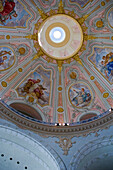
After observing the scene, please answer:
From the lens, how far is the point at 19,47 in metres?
20.0

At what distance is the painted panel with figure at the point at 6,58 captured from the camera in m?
19.3

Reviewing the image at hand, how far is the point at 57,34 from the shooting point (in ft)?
69.7

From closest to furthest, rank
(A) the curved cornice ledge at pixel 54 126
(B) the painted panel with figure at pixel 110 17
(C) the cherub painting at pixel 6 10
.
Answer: (A) the curved cornice ledge at pixel 54 126 < (C) the cherub painting at pixel 6 10 < (B) the painted panel with figure at pixel 110 17

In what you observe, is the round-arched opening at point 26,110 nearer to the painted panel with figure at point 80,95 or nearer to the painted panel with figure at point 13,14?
the painted panel with figure at point 80,95

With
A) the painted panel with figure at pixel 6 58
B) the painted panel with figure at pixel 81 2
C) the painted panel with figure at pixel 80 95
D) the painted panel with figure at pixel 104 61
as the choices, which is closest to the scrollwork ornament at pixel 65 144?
the painted panel with figure at pixel 80 95

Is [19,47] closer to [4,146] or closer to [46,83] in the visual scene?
[46,83]

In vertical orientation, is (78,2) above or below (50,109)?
above

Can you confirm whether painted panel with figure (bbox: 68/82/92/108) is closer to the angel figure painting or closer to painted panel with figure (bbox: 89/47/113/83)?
painted panel with figure (bbox: 89/47/113/83)

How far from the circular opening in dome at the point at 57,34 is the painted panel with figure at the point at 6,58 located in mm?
3734

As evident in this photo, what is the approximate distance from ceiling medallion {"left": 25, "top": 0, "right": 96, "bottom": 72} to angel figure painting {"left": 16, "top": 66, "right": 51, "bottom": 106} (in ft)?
4.12

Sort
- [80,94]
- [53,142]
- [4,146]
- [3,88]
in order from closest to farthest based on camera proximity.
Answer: [4,146] < [53,142] < [3,88] < [80,94]

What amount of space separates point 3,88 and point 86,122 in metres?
6.42

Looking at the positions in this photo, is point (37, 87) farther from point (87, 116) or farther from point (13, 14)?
point (13, 14)

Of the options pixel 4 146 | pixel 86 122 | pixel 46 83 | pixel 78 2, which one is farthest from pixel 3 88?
pixel 78 2
